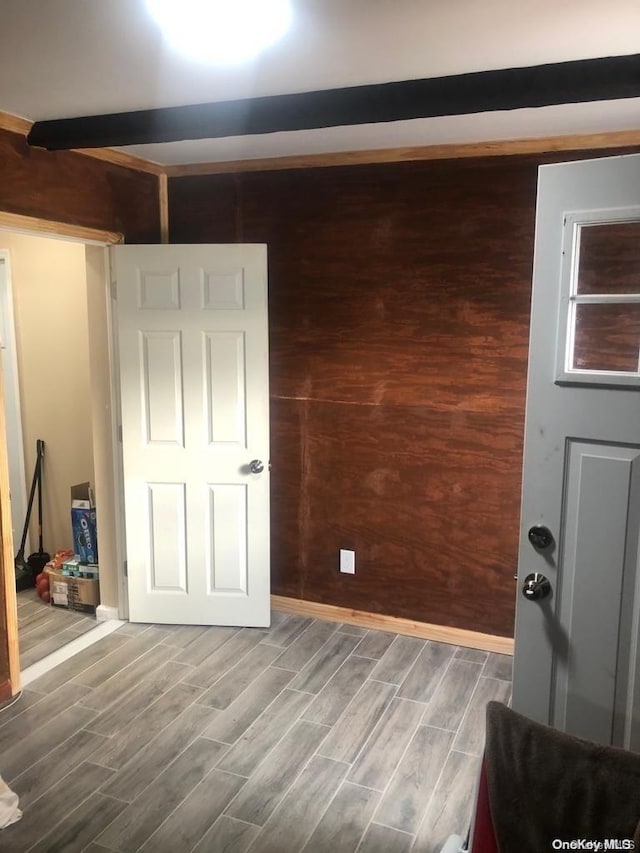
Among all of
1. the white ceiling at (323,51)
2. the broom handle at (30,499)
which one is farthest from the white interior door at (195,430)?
the broom handle at (30,499)

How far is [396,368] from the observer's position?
3.40m

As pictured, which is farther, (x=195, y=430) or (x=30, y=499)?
(x=30, y=499)

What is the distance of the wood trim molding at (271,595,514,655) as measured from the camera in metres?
3.43

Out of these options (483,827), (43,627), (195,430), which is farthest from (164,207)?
(483,827)

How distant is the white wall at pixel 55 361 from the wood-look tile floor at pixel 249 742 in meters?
1.14

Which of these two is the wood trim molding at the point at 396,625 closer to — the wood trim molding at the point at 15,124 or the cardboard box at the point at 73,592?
the cardboard box at the point at 73,592

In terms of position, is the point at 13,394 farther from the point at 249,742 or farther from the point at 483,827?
the point at 483,827

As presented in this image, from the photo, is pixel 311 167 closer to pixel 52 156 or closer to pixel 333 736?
pixel 52 156

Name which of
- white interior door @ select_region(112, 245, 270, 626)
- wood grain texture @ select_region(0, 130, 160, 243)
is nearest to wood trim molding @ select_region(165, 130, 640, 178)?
wood grain texture @ select_region(0, 130, 160, 243)

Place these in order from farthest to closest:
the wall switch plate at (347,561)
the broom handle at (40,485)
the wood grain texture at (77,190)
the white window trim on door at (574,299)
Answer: the broom handle at (40,485), the wall switch plate at (347,561), the wood grain texture at (77,190), the white window trim on door at (574,299)

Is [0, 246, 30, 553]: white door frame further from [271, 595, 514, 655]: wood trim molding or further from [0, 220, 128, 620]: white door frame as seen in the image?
[271, 595, 514, 655]: wood trim molding

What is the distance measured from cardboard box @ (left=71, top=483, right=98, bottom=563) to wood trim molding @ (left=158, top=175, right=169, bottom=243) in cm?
152

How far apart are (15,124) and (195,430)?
155 cm

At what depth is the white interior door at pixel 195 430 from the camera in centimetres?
340
